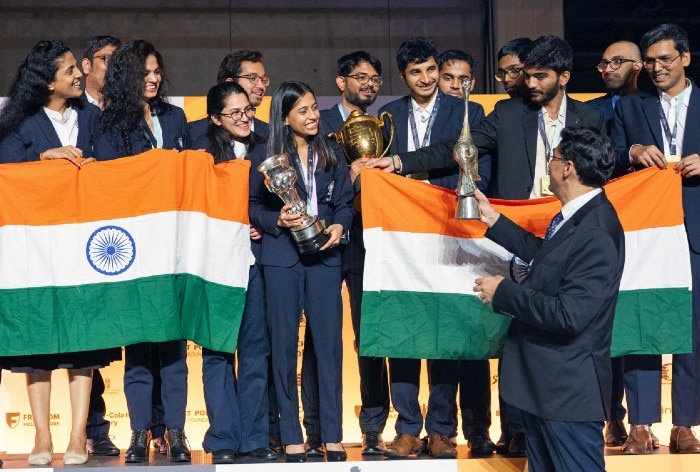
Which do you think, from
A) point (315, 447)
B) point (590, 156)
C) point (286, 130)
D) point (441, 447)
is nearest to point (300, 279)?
point (286, 130)

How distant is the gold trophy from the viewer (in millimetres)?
5172

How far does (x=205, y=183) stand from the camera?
4.97 metres

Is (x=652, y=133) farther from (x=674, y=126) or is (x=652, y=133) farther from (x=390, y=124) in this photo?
(x=390, y=124)

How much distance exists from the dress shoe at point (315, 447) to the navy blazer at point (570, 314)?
1.19m

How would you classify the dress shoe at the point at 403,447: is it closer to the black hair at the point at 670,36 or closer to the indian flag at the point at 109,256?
the indian flag at the point at 109,256

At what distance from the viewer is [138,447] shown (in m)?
4.82

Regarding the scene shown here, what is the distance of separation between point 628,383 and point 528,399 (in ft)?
4.20

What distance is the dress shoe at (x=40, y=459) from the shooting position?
15.7ft

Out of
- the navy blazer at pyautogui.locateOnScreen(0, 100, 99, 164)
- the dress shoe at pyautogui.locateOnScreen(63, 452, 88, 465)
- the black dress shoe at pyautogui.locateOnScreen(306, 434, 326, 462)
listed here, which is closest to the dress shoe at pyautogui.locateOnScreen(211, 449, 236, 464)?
the black dress shoe at pyautogui.locateOnScreen(306, 434, 326, 462)

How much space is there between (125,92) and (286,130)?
80 cm

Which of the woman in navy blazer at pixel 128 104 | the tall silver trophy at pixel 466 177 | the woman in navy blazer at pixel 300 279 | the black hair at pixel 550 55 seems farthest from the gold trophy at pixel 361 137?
the woman in navy blazer at pixel 128 104

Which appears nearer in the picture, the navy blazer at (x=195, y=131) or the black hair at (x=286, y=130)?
the black hair at (x=286, y=130)

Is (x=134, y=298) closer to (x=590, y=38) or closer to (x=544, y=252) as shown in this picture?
A: (x=544, y=252)

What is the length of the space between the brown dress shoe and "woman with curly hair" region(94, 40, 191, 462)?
3.71ft
